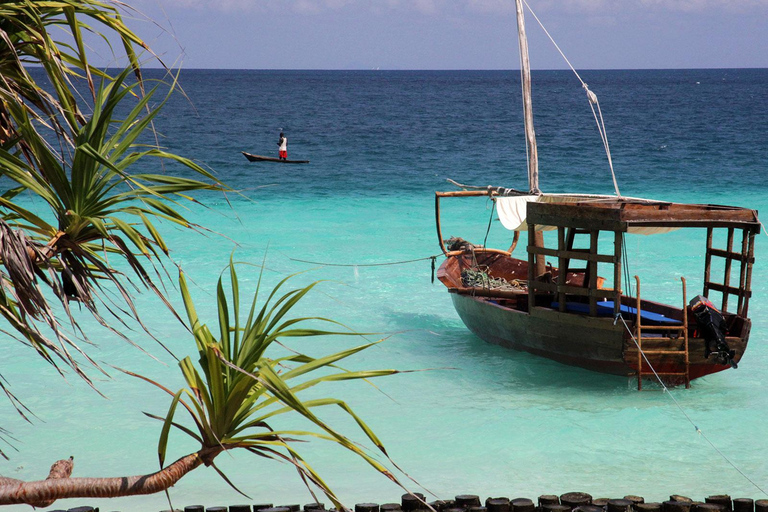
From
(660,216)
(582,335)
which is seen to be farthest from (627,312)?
(660,216)

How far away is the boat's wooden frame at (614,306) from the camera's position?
7.70m

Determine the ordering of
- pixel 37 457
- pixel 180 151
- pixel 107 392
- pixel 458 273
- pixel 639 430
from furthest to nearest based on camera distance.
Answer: pixel 180 151
pixel 458 273
pixel 107 392
pixel 639 430
pixel 37 457

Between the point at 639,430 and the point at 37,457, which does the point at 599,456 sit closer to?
the point at 639,430

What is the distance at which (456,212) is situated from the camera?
24.3 m

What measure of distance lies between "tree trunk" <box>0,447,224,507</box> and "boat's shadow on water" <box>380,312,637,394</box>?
6001 millimetres

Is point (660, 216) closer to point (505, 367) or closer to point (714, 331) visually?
point (714, 331)

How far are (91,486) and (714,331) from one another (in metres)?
6.81

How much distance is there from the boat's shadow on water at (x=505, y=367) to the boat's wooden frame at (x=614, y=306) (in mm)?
244

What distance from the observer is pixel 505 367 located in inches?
374

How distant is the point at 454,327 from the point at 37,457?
6.28 metres

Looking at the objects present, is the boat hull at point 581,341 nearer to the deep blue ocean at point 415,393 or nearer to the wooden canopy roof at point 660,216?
the deep blue ocean at point 415,393

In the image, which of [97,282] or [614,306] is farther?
[614,306]

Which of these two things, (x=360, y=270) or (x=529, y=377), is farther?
(x=360, y=270)

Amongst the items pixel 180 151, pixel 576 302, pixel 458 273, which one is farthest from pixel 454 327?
pixel 180 151
